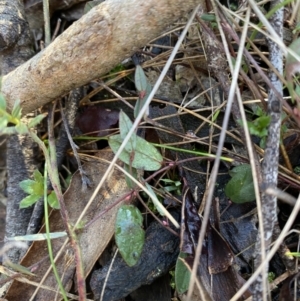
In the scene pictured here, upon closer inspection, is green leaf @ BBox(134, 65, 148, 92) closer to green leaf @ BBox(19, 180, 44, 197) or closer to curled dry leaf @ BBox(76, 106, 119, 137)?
curled dry leaf @ BBox(76, 106, 119, 137)

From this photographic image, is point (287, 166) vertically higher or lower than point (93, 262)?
higher

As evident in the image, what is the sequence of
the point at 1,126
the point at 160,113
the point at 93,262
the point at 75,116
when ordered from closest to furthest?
the point at 1,126, the point at 93,262, the point at 160,113, the point at 75,116

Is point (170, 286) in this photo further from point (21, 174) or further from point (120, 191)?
point (21, 174)

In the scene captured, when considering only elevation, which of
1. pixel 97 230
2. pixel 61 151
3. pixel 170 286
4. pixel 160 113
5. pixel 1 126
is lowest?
pixel 170 286

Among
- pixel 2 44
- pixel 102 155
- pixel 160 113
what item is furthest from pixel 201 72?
pixel 2 44

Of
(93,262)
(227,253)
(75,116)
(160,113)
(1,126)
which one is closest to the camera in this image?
(1,126)

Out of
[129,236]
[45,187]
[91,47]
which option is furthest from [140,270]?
[91,47]

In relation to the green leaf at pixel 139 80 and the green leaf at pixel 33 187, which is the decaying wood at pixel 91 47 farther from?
the green leaf at pixel 33 187

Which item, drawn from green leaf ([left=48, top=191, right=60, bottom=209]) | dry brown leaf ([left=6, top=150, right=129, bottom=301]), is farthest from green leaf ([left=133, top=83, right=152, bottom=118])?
green leaf ([left=48, top=191, right=60, bottom=209])
